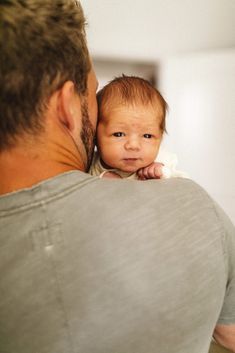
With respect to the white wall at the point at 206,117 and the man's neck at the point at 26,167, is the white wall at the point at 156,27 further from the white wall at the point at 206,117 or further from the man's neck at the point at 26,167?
the man's neck at the point at 26,167

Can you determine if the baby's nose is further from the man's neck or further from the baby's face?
the man's neck

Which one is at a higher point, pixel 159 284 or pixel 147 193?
pixel 147 193

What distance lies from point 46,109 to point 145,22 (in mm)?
1594

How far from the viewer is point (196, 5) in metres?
2.02

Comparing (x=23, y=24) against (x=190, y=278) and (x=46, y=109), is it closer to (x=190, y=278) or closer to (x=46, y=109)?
(x=46, y=109)

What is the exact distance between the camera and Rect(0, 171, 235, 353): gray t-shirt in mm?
520

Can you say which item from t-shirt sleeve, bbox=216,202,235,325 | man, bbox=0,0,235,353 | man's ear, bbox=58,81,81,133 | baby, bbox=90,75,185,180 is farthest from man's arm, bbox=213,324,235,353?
man's ear, bbox=58,81,81,133

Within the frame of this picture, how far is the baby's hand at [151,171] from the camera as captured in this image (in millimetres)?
939

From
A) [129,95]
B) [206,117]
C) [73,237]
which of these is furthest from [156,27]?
[73,237]

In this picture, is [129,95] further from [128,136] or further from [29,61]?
[29,61]

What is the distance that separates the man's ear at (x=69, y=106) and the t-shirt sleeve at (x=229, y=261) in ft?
0.89

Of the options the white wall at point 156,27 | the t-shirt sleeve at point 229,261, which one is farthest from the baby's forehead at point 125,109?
the white wall at point 156,27

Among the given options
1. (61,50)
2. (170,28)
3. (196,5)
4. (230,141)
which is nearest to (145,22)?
(170,28)

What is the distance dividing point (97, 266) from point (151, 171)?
0.46 metres
